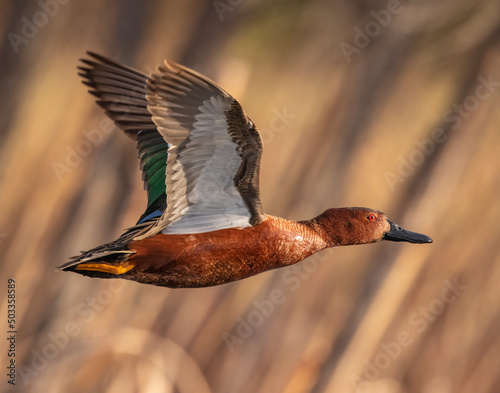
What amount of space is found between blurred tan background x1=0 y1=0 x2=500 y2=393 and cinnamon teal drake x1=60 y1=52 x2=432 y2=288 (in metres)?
0.44

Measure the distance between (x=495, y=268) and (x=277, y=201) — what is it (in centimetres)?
69

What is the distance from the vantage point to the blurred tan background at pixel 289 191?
1795 mm

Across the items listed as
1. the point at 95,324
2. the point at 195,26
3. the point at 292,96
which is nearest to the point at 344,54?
the point at 292,96

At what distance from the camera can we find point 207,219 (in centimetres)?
135

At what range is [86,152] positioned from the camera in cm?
181

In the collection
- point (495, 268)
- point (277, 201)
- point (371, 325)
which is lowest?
point (371, 325)

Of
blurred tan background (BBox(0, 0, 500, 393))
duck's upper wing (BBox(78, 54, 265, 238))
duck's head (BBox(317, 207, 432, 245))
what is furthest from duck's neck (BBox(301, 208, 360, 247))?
blurred tan background (BBox(0, 0, 500, 393))

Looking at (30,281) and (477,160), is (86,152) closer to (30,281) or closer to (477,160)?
(30,281)

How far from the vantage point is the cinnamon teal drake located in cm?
125

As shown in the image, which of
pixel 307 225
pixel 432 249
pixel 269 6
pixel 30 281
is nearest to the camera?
pixel 307 225

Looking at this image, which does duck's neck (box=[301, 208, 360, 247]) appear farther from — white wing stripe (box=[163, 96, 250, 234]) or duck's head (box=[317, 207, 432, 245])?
white wing stripe (box=[163, 96, 250, 234])

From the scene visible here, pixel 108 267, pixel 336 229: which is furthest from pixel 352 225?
pixel 108 267

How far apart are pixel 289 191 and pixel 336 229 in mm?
486

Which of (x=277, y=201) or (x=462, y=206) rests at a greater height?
(x=462, y=206)
